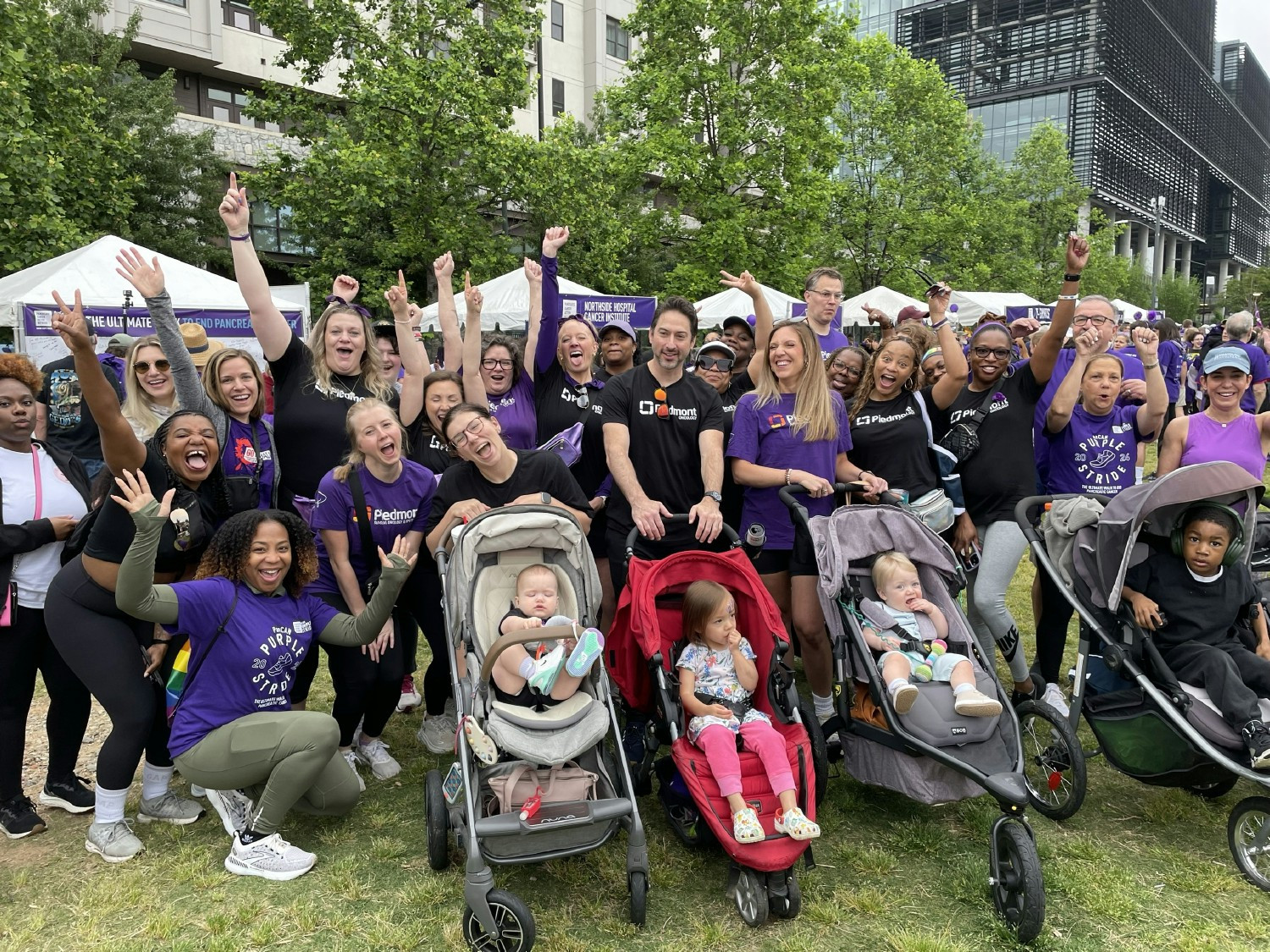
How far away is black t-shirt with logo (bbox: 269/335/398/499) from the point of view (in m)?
4.16

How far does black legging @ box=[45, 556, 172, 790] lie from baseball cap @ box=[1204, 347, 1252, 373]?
5.62m

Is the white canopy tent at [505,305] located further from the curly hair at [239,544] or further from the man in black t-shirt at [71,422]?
the curly hair at [239,544]

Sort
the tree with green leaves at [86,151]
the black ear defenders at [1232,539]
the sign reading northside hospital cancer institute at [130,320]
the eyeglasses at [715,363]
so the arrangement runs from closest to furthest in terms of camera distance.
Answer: the black ear defenders at [1232,539] < the eyeglasses at [715,363] < the sign reading northside hospital cancer institute at [130,320] < the tree with green leaves at [86,151]

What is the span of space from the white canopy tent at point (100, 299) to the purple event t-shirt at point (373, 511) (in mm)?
6026

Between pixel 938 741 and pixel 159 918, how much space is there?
3.09m

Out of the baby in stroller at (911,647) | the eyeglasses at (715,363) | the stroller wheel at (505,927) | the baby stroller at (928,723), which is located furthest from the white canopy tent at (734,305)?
the stroller wheel at (505,927)

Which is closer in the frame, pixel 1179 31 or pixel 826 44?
pixel 826 44

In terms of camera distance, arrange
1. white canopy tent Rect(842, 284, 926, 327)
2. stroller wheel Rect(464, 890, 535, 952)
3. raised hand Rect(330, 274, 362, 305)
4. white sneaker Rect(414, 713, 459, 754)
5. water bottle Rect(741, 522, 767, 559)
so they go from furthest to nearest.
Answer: white canopy tent Rect(842, 284, 926, 327) → raised hand Rect(330, 274, 362, 305) → white sneaker Rect(414, 713, 459, 754) → water bottle Rect(741, 522, 767, 559) → stroller wheel Rect(464, 890, 535, 952)

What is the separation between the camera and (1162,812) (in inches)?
146

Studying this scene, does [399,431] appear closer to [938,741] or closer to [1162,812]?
[938,741]

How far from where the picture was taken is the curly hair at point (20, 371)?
345 cm

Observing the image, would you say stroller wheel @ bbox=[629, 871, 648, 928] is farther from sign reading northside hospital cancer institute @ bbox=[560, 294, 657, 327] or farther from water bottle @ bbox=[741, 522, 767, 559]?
sign reading northside hospital cancer institute @ bbox=[560, 294, 657, 327]

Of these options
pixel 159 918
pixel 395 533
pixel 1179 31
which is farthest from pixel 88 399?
pixel 1179 31

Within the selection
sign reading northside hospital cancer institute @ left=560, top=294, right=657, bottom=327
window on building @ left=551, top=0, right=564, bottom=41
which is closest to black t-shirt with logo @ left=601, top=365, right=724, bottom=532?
sign reading northside hospital cancer institute @ left=560, top=294, right=657, bottom=327
